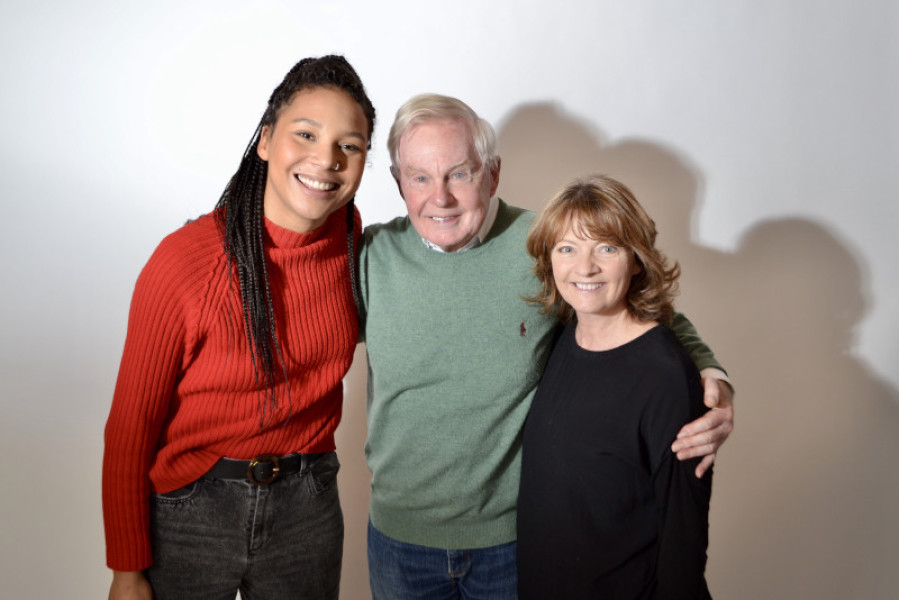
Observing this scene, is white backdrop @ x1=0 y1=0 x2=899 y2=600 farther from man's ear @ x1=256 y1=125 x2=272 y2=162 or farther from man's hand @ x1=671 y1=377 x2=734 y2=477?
man's hand @ x1=671 y1=377 x2=734 y2=477

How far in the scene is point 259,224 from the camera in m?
1.41

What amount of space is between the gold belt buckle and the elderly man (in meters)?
0.24

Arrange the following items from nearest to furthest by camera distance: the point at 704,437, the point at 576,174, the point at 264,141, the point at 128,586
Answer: the point at 704,437 < the point at 128,586 < the point at 264,141 < the point at 576,174

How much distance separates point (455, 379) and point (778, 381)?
1368 millimetres

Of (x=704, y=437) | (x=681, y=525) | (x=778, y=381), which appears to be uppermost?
(x=704, y=437)

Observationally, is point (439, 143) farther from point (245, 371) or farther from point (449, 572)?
point (449, 572)

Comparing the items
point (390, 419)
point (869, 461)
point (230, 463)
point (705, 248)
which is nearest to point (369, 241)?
point (390, 419)

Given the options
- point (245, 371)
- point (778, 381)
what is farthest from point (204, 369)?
point (778, 381)

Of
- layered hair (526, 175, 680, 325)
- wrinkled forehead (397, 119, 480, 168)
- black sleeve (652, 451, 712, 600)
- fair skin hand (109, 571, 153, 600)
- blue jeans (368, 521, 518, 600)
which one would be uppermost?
wrinkled forehead (397, 119, 480, 168)

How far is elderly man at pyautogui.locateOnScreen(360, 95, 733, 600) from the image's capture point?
4.92ft

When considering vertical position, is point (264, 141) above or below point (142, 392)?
above

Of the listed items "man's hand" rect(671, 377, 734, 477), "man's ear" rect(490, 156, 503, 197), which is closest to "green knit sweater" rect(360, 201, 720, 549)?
"man's ear" rect(490, 156, 503, 197)

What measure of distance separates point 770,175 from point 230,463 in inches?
70.1

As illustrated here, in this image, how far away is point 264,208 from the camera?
1.45 meters
